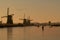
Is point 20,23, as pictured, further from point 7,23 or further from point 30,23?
point 7,23

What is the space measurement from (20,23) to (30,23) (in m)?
9.07

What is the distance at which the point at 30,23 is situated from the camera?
477 feet

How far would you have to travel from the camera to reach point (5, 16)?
11931 cm

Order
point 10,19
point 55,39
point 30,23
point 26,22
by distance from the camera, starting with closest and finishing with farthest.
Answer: point 55,39 < point 10,19 < point 26,22 < point 30,23

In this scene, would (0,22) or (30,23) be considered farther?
(30,23)

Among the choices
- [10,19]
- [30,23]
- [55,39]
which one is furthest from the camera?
[30,23]

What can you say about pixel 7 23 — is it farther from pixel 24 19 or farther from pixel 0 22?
pixel 24 19

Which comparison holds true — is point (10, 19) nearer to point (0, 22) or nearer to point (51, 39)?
point (0, 22)

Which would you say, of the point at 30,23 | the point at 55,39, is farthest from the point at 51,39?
the point at 30,23

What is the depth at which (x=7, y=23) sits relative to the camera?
378 feet

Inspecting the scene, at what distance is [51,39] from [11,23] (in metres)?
78.1

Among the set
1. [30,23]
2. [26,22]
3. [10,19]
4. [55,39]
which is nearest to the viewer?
[55,39]

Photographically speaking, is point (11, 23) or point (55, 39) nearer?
point (55, 39)

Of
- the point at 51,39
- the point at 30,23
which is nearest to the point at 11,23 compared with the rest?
the point at 30,23
